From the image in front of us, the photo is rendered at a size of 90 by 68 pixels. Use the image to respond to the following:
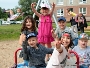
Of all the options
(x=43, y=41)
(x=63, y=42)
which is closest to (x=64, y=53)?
(x=63, y=42)

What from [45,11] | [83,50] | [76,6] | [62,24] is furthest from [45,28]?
[76,6]

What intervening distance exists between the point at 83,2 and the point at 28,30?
5034cm

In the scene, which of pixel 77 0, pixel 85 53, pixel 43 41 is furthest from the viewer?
pixel 77 0

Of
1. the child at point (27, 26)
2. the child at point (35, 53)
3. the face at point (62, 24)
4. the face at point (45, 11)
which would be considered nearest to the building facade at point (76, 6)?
the face at point (45, 11)

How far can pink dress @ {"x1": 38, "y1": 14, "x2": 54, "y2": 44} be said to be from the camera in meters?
7.21

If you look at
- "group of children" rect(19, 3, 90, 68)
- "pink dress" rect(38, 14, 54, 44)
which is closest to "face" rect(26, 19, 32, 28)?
"group of children" rect(19, 3, 90, 68)

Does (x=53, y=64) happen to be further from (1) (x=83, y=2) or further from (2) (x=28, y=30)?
(1) (x=83, y=2)

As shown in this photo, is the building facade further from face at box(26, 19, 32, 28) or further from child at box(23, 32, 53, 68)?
child at box(23, 32, 53, 68)

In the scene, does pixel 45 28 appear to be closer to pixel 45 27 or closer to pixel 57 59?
pixel 45 27

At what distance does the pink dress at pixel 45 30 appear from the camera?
23.7ft

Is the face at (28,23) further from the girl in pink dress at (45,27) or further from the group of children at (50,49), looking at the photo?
the girl in pink dress at (45,27)

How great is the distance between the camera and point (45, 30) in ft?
24.1

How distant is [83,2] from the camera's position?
180 feet

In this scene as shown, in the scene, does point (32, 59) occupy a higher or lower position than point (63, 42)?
lower
